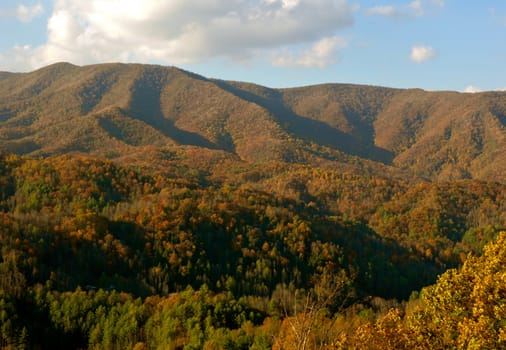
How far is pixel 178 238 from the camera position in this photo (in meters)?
136

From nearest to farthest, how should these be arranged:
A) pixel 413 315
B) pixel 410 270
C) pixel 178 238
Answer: pixel 413 315 → pixel 178 238 → pixel 410 270

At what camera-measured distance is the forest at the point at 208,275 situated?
2672cm

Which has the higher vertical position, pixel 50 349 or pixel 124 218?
pixel 124 218

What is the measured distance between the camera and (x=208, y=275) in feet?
412

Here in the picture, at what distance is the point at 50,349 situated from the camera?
7750cm

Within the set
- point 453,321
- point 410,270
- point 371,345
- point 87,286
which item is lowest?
point 410,270

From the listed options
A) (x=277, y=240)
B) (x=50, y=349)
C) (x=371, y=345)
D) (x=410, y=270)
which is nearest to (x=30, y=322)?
(x=50, y=349)

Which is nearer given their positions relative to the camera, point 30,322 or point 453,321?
point 453,321

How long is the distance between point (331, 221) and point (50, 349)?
133777mm

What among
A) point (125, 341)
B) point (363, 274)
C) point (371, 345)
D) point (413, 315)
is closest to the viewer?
point (371, 345)

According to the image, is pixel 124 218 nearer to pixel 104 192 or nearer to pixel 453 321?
pixel 104 192

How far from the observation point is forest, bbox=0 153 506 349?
26719mm

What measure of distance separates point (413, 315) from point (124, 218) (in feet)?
413

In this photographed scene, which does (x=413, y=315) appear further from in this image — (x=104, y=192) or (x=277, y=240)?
(x=104, y=192)
